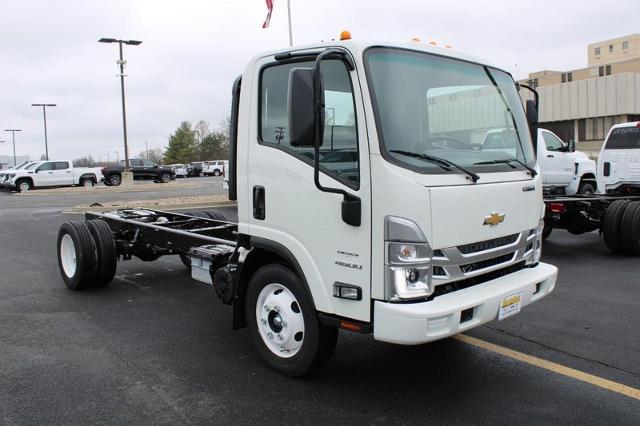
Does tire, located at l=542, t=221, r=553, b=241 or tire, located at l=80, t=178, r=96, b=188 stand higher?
tire, located at l=80, t=178, r=96, b=188

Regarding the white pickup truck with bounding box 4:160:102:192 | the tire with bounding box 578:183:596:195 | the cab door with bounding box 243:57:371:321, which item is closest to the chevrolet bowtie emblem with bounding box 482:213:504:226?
the cab door with bounding box 243:57:371:321

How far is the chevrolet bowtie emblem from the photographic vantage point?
3892 mm

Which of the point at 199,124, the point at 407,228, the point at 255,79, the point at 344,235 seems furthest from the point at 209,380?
the point at 199,124

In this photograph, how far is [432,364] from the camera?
15.3 ft

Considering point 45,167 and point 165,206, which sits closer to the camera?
point 165,206

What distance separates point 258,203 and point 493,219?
70.1 inches

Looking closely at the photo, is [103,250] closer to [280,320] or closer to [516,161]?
[280,320]

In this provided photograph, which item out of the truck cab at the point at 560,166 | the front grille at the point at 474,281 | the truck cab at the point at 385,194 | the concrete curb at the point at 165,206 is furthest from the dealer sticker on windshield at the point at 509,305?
the concrete curb at the point at 165,206

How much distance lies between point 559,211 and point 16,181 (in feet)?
105

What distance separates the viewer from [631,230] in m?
9.10

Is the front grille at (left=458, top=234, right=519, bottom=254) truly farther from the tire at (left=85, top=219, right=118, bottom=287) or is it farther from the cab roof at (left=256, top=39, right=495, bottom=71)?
the tire at (left=85, top=219, right=118, bottom=287)

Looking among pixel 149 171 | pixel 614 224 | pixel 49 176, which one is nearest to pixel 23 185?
pixel 49 176

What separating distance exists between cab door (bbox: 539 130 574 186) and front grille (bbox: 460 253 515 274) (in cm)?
1090

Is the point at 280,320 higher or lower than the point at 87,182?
lower
